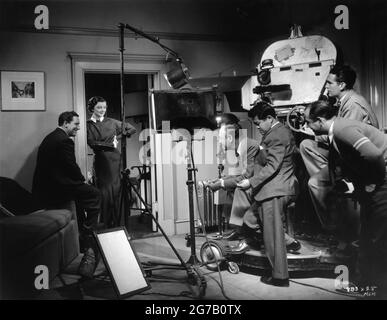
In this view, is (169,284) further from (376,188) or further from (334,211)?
(376,188)

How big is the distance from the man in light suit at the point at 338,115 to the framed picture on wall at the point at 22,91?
120 inches

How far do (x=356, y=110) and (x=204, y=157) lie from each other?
2.41 meters

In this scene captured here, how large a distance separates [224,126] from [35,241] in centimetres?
236

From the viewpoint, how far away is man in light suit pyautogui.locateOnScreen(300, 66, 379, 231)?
3.34 m

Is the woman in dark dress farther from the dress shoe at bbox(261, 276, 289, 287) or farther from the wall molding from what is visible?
the dress shoe at bbox(261, 276, 289, 287)

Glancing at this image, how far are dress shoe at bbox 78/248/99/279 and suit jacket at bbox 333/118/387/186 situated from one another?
215 centimetres

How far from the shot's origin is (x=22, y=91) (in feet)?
15.2

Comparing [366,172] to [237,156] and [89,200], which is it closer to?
[237,156]

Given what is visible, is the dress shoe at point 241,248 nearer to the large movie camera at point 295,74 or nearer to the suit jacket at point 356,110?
the large movie camera at point 295,74

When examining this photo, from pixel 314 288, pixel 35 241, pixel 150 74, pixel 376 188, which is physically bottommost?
pixel 314 288

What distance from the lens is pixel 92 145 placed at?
475cm

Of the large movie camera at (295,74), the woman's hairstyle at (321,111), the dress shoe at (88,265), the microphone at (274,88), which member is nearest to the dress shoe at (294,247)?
the large movie camera at (295,74)
